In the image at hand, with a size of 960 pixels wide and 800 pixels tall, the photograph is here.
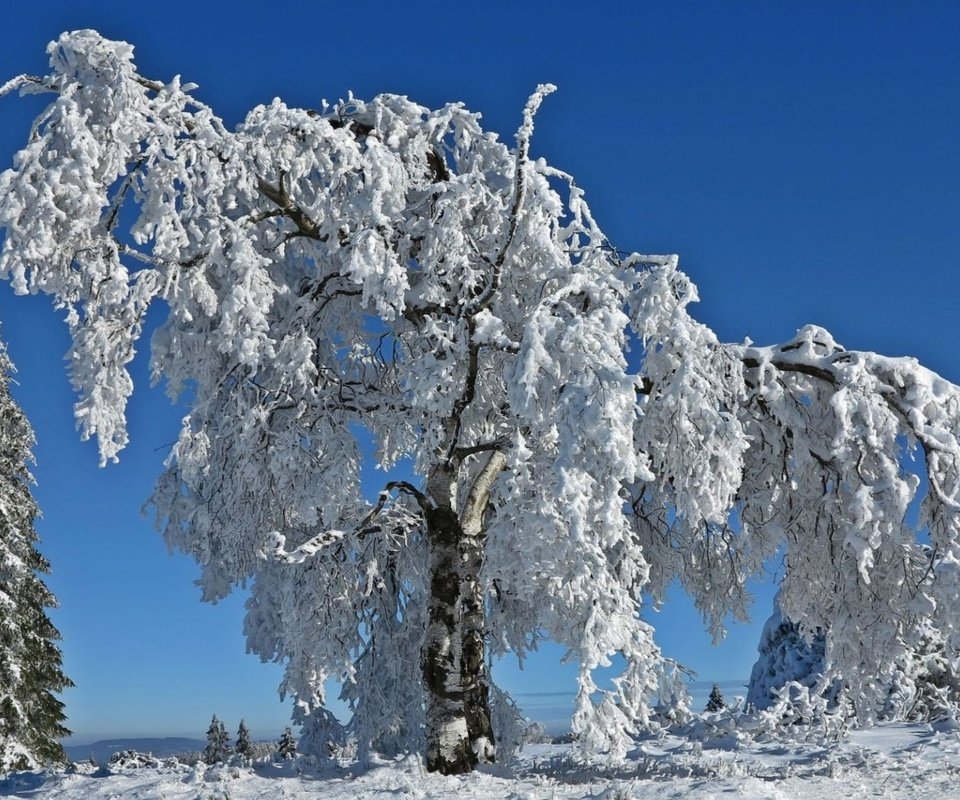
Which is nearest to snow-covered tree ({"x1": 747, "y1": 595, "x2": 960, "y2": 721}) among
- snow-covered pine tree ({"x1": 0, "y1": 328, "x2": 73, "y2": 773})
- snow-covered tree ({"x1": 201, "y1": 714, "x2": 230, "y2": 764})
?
snow-covered pine tree ({"x1": 0, "y1": 328, "x2": 73, "y2": 773})

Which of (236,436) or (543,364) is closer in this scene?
(543,364)

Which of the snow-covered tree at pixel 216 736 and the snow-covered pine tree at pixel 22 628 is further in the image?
the snow-covered tree at pixel 216 736

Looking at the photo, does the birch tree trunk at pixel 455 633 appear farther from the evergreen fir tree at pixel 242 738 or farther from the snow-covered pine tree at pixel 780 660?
the evergreen fir tree at pixel 242 738

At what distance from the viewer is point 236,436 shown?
39.7ft

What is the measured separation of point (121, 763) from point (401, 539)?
15.8ft

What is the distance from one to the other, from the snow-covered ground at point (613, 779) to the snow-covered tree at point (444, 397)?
32.6 inches

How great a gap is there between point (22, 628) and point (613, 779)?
1630 cm

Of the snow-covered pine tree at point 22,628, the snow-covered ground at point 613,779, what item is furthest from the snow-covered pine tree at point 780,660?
the snow-covered pine tree at point 22,628

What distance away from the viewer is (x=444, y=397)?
10500 mm

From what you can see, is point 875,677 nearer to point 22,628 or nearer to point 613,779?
point 613,779

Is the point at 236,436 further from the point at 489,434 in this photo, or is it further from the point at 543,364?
the point at 543,364

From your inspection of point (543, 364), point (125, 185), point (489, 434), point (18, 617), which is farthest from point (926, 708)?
point (18, 617)

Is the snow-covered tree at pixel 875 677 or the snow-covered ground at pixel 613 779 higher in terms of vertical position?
the snow-covered tree at pixel 875 677

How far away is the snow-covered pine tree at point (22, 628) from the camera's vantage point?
20.5m
